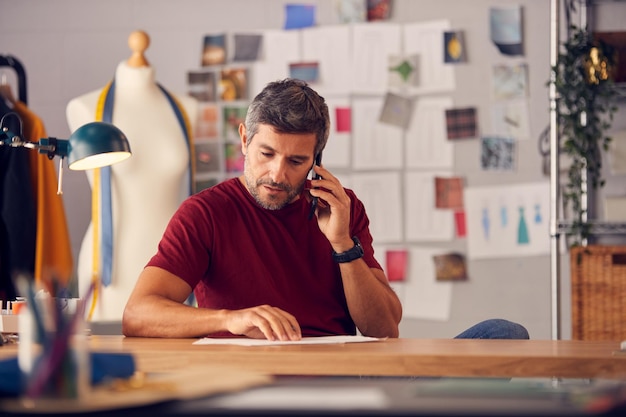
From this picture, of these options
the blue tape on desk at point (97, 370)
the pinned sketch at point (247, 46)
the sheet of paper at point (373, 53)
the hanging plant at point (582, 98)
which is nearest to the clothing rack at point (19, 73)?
the pinned sketch at point (247, 46)

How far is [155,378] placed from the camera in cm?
105

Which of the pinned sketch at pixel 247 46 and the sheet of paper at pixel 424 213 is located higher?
the pinned sketch at pixel 247 46

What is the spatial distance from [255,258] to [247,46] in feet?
6.35

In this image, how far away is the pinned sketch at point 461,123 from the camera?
4.03 meters

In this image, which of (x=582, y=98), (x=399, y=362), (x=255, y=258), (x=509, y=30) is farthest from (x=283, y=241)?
(x=509, y=30)

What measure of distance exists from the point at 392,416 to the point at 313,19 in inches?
138

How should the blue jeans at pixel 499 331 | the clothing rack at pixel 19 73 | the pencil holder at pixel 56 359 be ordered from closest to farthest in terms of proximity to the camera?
the pencil holder at pixel 56 359
the blue jeans at pixel 499 331
the clothing rack at pixel 19 73

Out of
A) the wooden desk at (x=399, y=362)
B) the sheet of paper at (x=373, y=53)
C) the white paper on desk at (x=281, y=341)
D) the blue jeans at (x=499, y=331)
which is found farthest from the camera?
the sheet of paper at (x=373, y=53)

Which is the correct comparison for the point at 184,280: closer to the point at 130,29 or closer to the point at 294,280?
the point at 294,280

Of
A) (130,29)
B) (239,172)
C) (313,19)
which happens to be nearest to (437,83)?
(313,19)

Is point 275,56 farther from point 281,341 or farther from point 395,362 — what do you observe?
point 395,362

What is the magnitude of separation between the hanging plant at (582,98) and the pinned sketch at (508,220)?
24 centimetres

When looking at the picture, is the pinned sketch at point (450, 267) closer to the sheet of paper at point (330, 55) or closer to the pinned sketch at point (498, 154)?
the pinned sketch at point (498, 154)

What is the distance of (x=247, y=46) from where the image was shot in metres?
4.15
